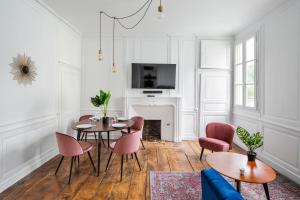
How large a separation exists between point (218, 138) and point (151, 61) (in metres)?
2.67

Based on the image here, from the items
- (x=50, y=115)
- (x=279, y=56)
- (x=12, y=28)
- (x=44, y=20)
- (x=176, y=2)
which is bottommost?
(x=50, y=115)

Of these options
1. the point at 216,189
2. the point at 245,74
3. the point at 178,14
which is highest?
the point at 178,14

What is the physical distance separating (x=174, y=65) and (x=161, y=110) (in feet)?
4.19

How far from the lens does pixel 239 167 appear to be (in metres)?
2.31

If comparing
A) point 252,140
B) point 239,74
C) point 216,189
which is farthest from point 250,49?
point 216,189

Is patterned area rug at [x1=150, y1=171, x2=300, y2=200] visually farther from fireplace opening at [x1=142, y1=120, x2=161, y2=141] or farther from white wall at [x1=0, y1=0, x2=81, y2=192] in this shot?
fireplace opening at [x1=142, y1=120, x2=161, y2=141]

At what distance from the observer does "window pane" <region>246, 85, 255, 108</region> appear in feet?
14.2

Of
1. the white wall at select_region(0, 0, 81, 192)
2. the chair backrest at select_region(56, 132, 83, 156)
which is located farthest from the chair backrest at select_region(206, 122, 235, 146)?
the white wall at select_region(0, 0, 81, 192)

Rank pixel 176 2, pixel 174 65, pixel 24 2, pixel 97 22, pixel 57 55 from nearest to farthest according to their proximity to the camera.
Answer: pixel 24 2 → pixel 176 2 → pixel 57 55 → pixel 97 22 → pixel 174 65

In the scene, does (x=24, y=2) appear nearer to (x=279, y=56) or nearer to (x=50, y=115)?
(x=50, y=115)

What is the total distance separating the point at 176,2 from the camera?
11.1 ft

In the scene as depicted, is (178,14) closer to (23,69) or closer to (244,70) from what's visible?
(244,70)

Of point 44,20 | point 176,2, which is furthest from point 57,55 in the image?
point 176,2

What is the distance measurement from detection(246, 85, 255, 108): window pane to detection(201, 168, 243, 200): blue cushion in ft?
11.3
